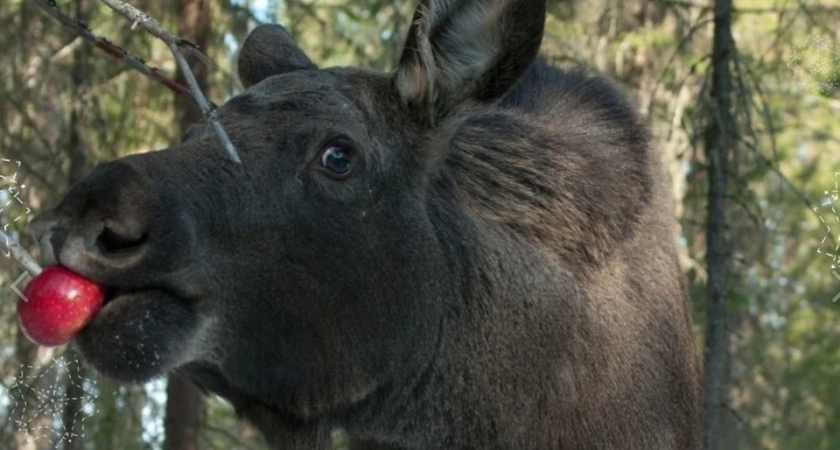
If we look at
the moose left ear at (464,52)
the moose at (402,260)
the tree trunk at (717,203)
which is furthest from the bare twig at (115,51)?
the tree trunk at (717,203)

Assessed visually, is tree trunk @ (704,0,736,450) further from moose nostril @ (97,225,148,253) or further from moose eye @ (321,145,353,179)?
moose nostril @ (97,225,148,253)

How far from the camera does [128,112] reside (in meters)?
11.6

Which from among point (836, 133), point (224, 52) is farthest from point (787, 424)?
point (224, 52)

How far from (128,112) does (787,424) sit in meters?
9.90

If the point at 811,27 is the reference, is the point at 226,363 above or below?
below

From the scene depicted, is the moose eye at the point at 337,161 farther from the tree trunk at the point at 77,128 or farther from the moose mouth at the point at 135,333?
the tree trunk at the point at 77,128

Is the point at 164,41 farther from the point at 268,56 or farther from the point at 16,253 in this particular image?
the point at 268,56

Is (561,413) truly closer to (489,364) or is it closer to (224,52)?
(489,364)

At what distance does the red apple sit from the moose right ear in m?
1.92

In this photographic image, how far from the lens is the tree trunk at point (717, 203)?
859 centimetres

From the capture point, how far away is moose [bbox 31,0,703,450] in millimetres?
4266

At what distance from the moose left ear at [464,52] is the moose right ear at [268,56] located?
848 millimetres

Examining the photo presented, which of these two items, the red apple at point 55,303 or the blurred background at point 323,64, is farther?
the blurred background at point 323,64

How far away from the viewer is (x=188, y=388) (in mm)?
10086
